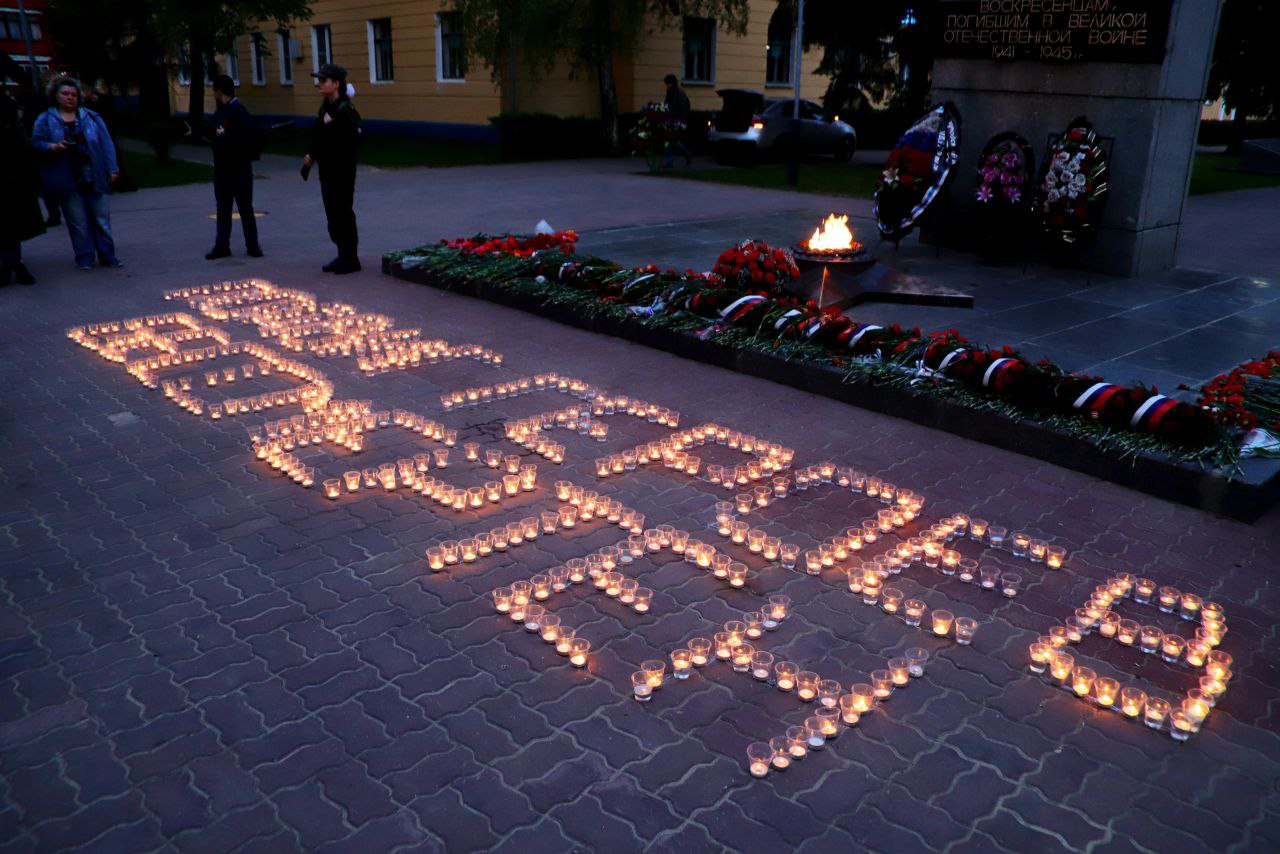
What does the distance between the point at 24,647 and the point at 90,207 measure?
8247mm

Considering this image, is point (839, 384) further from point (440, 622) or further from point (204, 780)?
point (204, 780)

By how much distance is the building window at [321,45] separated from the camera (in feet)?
106

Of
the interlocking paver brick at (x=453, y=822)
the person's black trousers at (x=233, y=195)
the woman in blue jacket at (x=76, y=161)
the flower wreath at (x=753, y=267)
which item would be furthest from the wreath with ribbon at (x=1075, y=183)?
the woman in blue jacket at (x=76, y=161)

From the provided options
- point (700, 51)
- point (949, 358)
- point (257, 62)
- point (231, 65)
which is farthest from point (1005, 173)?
point (231, 65)

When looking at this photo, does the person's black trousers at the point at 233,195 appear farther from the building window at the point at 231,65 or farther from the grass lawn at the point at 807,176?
the building window at the point at 231,65

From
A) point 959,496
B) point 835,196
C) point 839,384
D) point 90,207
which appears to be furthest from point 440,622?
point 835,196

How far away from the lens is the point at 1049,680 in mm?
3543

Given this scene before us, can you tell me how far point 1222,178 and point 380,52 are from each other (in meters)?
24.4

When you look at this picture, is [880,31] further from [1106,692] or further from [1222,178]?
[1106,692]

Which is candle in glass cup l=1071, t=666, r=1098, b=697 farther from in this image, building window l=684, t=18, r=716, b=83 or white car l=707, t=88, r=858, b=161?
building window l=684, t=18, r=716, b=83

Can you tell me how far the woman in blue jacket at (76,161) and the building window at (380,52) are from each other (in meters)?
21.8

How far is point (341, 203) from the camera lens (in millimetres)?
10094

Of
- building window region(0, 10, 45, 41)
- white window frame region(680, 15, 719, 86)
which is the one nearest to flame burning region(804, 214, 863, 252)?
white window frame region(680, 15, 719, 86)

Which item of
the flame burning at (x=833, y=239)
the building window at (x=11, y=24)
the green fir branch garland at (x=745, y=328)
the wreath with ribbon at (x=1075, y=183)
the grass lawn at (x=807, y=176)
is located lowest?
the green fir branch garland at (x=745, y=328)
